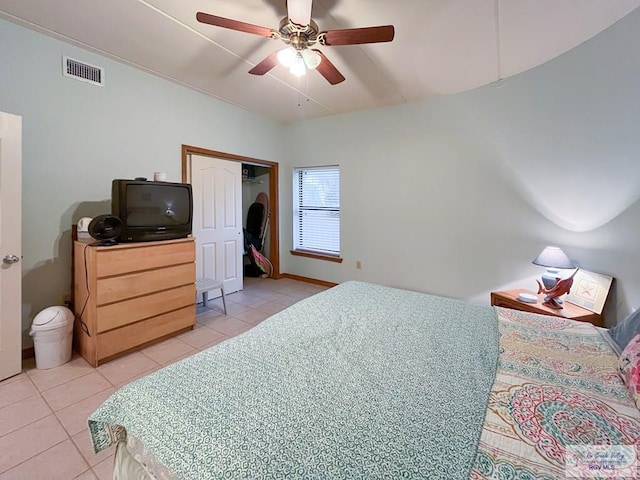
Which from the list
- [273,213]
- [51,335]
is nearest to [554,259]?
[273,213]

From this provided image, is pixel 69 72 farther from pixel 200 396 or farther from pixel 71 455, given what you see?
pixel 200 396

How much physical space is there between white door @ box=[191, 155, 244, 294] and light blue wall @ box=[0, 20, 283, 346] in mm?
537

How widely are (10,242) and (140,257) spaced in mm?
797

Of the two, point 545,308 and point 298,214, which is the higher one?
point 298,214

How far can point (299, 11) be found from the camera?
1.64m

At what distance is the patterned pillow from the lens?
947 millimetres

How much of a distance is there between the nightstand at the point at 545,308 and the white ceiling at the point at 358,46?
A: 2.12 m

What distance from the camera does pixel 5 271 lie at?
1963 millimetres

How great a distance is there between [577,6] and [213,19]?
2361 mm

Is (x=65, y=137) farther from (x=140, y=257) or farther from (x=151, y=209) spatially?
(x=140, y=257)

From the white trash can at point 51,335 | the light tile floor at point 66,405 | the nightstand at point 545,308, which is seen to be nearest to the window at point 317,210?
the light tile floor at point 66,405

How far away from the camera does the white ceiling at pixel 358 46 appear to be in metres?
1.89

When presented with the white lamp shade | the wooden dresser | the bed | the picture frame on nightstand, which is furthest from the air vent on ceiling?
the picture frame on nightstand

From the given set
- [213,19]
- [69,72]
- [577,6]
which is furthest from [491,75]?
[69,72]
